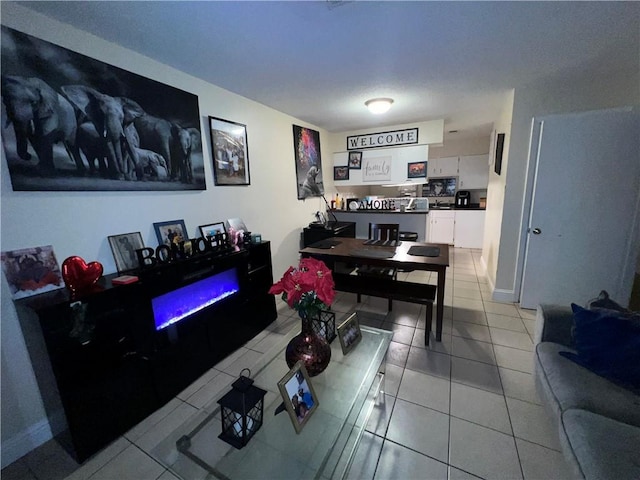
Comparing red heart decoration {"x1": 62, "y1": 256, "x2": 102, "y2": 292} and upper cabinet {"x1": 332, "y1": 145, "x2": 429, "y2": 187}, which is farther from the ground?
upper cabinet {"x1": 332, "y1": 145, "x2": 429, "y2": 187}

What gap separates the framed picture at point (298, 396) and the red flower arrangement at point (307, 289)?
266 millimetres

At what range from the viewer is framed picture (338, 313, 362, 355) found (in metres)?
1.56

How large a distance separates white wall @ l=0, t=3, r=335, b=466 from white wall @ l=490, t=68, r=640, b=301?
8.97 ft

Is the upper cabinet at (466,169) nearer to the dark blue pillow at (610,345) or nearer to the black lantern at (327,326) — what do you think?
the dark blue pillow at (610,345)

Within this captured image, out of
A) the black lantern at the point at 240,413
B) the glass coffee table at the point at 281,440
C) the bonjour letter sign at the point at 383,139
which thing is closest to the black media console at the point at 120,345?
the glass coffee table at the point at 281,440

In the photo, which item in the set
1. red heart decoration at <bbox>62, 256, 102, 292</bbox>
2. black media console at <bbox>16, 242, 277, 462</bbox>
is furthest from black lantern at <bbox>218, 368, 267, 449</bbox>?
red heart decoration at <bbox>62, 256, 102, 292</bbox>

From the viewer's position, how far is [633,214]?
2240 mm

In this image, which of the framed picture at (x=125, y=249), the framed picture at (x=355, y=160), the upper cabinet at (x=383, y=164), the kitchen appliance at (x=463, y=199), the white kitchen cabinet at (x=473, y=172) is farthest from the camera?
the kitchen appliance at (x=463, y=199)

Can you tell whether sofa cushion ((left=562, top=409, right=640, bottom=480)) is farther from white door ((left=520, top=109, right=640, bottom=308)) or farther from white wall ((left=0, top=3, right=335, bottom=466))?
white wall ((left=0, top=3, right=335, bottom=466))

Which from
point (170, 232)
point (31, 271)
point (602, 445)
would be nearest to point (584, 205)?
point (602, 445)

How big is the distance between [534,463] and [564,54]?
8.77ft

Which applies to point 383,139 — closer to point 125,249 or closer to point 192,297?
point 192,297

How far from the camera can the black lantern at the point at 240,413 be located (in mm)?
1062

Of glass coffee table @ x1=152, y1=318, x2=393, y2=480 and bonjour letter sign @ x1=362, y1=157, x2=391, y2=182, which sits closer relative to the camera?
glass coffee table @ x1=152, y1=318, x2=393, y2=480
